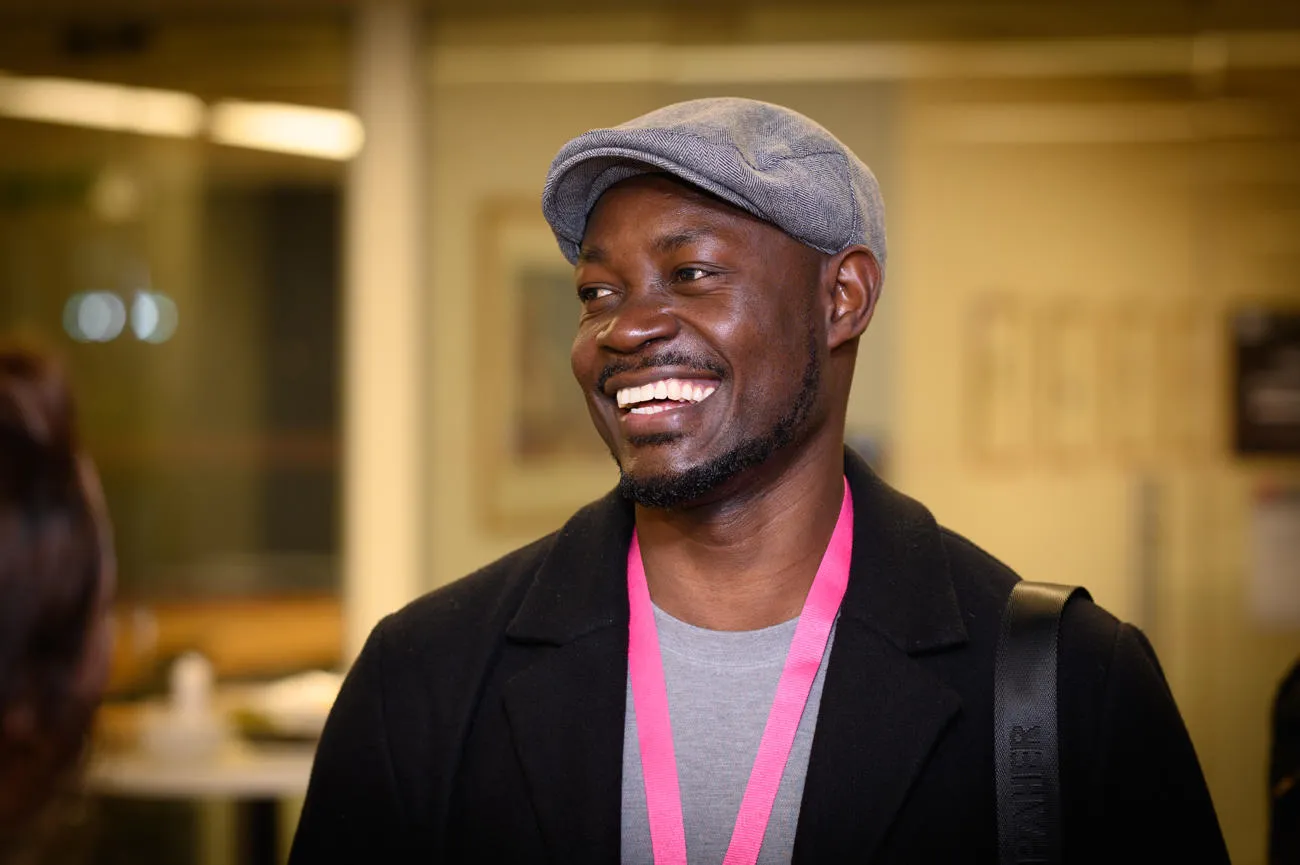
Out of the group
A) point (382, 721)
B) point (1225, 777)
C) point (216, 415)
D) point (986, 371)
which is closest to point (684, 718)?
point (382, 721)

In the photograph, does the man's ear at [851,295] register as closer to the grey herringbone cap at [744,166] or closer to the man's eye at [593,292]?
the grey herringbone cap at [744,166]

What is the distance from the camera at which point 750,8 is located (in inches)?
179

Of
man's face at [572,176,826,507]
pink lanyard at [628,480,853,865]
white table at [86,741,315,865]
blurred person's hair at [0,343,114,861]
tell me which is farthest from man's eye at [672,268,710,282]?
white table at [86,741,315,865]

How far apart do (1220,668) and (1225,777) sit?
0.35 metres

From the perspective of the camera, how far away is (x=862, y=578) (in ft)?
5.22

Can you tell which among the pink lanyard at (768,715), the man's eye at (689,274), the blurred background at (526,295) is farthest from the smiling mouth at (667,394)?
the blurred background at (526,295)

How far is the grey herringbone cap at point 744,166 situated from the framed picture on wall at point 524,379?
308 centimetres

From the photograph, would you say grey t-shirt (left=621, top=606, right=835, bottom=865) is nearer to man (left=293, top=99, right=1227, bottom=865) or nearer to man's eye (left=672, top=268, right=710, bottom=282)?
man (left=293, top=99, right=1227, bottom=865)

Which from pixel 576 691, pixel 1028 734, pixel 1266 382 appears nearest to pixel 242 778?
pixel 576 691

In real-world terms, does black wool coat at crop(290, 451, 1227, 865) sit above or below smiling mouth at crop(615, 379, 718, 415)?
below

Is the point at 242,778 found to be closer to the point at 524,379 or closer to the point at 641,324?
the point at 524,379

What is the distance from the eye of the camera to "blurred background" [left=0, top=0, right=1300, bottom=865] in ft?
14.4

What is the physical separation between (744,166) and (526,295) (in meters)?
3.33

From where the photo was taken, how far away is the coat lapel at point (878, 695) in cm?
142
